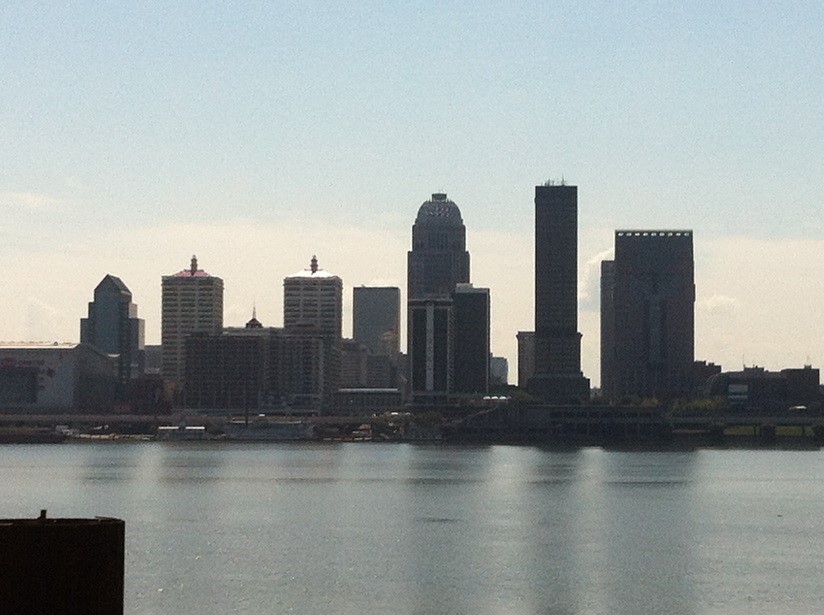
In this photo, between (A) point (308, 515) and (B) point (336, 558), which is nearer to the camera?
(B) point (336, 558)

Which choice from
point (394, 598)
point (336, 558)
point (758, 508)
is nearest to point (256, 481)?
point (758, 508)

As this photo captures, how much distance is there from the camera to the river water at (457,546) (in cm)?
7419

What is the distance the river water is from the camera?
74188mm

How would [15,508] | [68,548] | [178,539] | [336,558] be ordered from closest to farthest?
[68,548] < [336,558] < [178,539] < [15,508]

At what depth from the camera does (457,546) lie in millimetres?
102188

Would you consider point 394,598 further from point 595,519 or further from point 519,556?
point 595,519

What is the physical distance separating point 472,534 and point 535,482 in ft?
262

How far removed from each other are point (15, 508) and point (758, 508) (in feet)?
217

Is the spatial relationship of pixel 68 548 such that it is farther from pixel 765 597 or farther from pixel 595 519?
pixel 595 519

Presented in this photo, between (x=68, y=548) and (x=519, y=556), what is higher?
(x=68, y=548)

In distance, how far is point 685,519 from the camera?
13050 centimetres

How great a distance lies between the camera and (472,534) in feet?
367

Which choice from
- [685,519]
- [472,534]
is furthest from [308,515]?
[685,519]

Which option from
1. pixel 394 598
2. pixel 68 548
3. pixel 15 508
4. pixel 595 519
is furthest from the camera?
pixel 15 508
